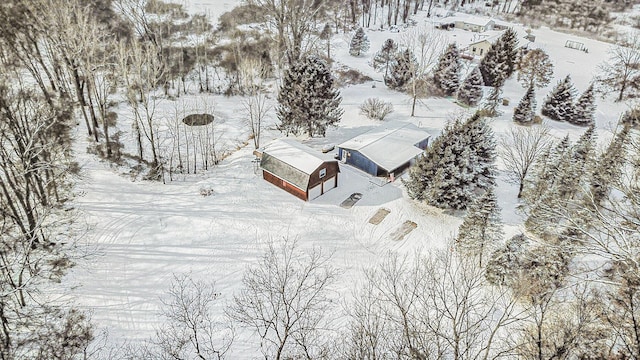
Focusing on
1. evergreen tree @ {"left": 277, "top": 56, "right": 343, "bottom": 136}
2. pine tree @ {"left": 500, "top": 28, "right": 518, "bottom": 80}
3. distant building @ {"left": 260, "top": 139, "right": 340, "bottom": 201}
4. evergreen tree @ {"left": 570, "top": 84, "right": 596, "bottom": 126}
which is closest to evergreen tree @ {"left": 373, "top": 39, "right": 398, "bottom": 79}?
pine tree @ {"left": 500, "top": 28, "right": 518, "bottom": 80}

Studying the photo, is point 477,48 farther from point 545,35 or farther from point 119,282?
point 119,282

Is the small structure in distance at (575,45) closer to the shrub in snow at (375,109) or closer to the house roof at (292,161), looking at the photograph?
the shrub in snow at (375,109)

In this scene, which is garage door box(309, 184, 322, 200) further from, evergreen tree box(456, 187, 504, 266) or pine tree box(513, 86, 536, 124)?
pine tree box(513, 86, 536, 124)

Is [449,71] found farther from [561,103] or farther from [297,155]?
[297,155]

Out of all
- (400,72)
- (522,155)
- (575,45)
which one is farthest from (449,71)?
(575,45)

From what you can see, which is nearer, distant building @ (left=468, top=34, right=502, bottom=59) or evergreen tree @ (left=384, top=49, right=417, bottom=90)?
evergreen tree @ (left=384, top=49, right=417, bottom=90)

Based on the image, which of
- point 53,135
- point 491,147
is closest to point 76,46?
point 53,135
